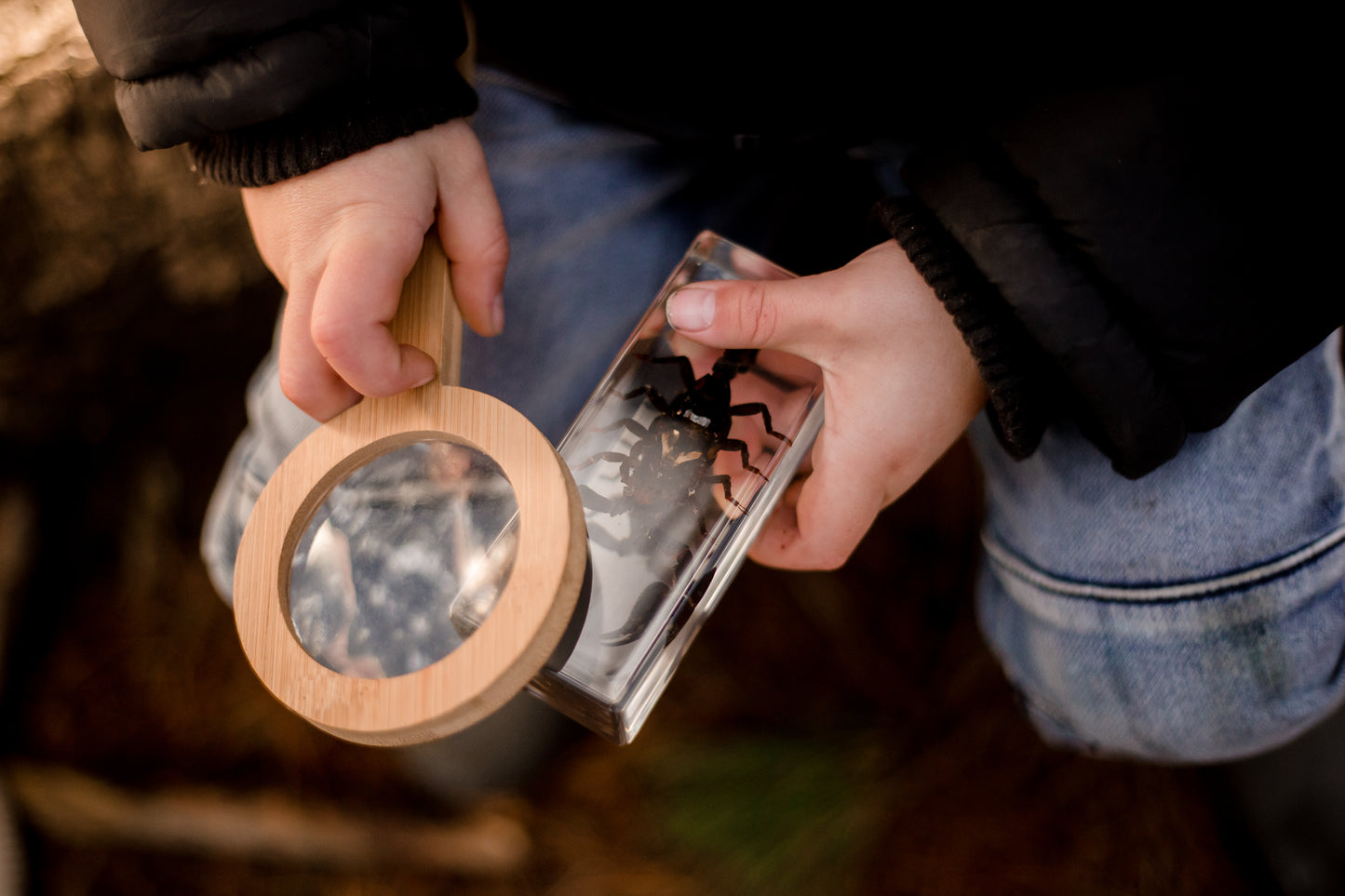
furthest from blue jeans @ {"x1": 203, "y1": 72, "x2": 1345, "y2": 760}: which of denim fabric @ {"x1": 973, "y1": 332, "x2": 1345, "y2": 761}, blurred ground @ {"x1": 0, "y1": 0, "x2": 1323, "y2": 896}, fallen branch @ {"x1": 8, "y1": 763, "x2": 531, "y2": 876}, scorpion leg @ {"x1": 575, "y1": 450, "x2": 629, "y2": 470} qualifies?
fallen branch @ {"x1": 8, "y1": 763, "x2": 531, "y2": 876}

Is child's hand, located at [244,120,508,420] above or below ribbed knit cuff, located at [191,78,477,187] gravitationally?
below

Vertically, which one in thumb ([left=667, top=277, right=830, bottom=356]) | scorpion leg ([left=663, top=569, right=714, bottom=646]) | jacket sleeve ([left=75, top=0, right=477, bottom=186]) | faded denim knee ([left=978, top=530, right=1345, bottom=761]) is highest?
jacket sleeve ([left=75, top=0, right=477, bottom=186])

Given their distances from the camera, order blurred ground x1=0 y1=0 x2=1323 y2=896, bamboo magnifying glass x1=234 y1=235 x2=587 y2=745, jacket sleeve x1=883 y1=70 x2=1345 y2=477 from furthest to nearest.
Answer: blurred ground x1=0 y1=0 x2=1323 y2=896, jacket sleeve x1=883 y1=70 x2=1345 y2=477, bamboo magnifying glass x1=234 y1=235 x2=587 y2=745

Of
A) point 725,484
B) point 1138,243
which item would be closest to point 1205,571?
point 1138,243

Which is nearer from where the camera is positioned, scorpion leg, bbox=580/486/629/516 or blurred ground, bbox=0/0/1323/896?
scorpion leg, bbox=580/486/629/516

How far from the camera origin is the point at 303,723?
1.00m

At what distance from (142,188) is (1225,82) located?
103cm

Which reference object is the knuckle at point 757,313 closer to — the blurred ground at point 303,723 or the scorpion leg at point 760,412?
the scorpion leg at point 760,412

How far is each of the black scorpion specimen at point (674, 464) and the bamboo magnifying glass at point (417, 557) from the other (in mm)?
109

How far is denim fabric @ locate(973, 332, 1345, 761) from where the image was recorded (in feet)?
1.97

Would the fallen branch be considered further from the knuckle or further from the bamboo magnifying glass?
the knuckle

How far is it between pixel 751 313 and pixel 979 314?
0.15 m

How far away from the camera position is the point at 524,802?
96 centimetres

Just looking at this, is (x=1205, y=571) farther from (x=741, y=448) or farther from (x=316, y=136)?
(x=316, y=136)
